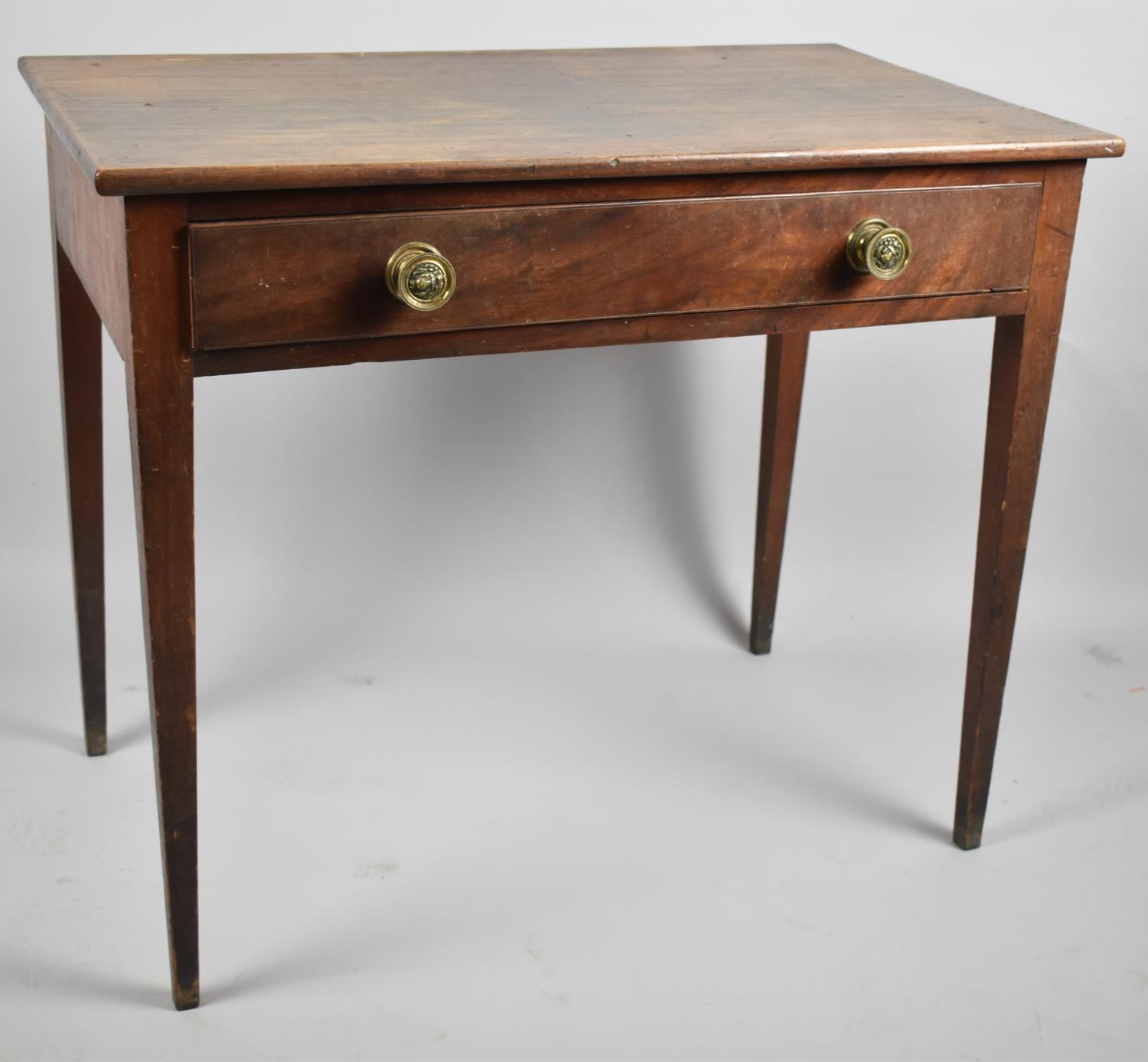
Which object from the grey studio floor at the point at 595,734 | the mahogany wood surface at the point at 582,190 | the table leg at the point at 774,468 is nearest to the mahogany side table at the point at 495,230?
the mahogany wood surface at the point at 582,190

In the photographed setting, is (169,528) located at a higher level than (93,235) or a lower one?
lower

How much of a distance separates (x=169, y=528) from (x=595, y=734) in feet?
3.08

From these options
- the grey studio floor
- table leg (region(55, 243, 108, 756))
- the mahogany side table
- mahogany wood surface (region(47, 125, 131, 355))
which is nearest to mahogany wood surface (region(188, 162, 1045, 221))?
the mahogany side table

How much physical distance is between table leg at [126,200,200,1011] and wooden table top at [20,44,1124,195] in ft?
0.28

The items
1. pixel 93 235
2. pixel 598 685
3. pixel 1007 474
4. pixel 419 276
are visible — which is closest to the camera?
pixel 419 276

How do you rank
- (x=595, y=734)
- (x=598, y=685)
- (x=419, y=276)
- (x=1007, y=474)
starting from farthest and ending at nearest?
1. (x=598, y=685)
2. (x=595, y=734)
3. (x=1007, y=474)
4. (x=419, y=276)

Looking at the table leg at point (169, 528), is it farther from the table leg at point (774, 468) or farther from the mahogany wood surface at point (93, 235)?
the table leg at point (774, 468)

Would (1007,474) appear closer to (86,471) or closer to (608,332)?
(608,332)

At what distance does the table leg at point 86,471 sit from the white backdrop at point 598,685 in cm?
12

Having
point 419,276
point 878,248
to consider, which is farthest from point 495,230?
point 878,248

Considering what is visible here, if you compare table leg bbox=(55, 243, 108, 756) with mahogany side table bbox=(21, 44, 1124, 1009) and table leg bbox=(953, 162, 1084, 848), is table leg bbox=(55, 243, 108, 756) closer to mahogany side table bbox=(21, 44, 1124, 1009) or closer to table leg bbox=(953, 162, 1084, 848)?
mahogany side table bbox=(21, 44, 1124, 1009)

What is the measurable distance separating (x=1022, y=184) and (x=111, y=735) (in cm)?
144

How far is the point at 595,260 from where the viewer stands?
1688mm

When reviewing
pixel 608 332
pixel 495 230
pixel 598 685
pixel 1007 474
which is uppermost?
pixel 495 230
